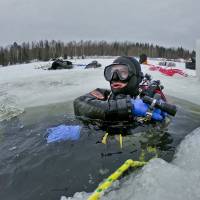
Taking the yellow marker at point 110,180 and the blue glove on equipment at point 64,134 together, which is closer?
the yellow marker at point 110,180

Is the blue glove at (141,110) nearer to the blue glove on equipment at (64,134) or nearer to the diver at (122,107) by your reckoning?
the diver at (122,107)

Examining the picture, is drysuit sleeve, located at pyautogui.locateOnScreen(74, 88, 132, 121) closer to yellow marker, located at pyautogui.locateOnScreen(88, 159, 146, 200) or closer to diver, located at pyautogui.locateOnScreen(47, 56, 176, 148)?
diver, located at pyautogui.locateOnScreen(47, 56, 176, 148)

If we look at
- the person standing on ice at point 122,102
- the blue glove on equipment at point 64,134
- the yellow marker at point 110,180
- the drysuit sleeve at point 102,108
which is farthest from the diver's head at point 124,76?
the yellow marker at point 110,180

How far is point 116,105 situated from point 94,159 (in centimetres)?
83

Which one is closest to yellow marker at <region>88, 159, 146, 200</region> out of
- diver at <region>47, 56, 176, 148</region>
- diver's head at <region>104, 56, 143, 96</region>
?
diver at <region>47, 56, 176, 148</region>

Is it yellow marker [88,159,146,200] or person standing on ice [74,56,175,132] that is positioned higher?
person standing on ice [74,56,175,132]

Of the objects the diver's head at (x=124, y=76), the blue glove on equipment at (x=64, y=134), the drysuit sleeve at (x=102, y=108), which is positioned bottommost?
the blue glove on equipment at (x=64, y=134)

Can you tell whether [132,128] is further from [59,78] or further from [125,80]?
[59,78]

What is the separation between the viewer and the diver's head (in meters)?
4.41

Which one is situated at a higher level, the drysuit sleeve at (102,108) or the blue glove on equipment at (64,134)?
the drysuit sleeve at (102,108)

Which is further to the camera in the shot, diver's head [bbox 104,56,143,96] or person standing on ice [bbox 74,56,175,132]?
diver's head [bbox 104,56,143,96]

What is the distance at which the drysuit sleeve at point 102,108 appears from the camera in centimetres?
385

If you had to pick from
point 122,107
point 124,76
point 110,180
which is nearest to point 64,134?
point 122,107

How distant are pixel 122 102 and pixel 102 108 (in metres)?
0.26
